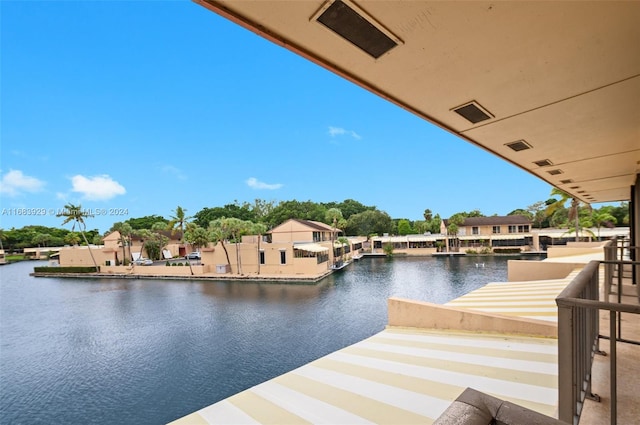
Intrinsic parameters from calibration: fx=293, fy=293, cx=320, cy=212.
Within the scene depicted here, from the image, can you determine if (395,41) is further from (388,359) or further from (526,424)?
(388,359)

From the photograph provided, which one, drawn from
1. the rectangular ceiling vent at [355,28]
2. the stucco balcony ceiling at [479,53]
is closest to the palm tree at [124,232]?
the stucco balcony ceiling at [479,53]

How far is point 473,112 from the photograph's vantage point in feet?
10.9

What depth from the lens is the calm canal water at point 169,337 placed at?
10.4 metres

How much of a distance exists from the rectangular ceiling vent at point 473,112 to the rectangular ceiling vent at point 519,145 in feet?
4.38

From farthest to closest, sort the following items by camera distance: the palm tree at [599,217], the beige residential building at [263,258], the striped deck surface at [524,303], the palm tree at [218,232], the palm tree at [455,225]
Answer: the palm tree at [455,225] < the palm tree at [599,217] < the palm tree at [218,232] < the beige residential building at [263,258] < the striped deck surface at [524,303]

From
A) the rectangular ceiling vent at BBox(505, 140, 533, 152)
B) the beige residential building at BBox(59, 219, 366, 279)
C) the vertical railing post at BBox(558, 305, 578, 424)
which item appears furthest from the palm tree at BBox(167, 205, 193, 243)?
the vertical railing post at BBox(558, 305, 578, 424)

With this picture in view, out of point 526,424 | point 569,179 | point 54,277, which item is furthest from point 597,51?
point 54,277

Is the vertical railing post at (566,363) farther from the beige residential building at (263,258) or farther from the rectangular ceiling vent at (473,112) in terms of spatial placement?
the beige residential building at (263,258)

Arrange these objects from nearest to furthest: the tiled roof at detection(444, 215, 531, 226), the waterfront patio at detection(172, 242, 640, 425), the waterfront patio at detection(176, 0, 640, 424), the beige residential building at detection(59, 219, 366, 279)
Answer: the waterfront patio at detection(176, 0, 640, 424) → the waterfront patio at detection(172, 242, 640, 425) → the beige residential building at detection(59, 219, 366, 279) → the tiled roof at detection(444, 215, 531, 226)

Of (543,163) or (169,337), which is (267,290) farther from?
(543,163)

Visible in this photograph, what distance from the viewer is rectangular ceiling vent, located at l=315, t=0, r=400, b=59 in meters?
1.83

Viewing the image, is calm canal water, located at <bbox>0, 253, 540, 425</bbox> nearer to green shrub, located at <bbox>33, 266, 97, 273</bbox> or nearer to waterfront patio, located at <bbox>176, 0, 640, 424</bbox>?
green shrub, located at <bbox>33, 266, 97, 273</bbox>

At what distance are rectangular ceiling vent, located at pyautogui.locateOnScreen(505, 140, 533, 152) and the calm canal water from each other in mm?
10798

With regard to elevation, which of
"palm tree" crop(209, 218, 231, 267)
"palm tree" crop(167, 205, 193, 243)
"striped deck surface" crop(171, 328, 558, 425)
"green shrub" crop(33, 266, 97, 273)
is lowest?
"green shrub" crop(33, 266, 97, 273)
